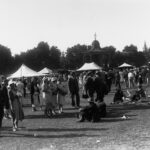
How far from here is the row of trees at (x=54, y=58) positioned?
9181 cm

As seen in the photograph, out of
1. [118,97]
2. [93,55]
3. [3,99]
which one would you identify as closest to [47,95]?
[3,99]

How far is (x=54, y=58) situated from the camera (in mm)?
109125

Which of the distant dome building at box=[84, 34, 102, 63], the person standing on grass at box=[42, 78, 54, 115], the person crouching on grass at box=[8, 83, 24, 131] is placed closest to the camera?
the person crouching on grass at box=[8, 83, 24, 131]

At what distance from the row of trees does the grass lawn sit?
74.9m

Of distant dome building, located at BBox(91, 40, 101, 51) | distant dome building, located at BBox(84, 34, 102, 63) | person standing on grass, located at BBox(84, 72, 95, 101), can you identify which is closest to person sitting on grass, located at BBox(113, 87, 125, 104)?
person standing on grass, located at BBox(84, 72, 95, 101)

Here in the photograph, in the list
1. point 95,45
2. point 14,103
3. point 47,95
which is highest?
point 95,45

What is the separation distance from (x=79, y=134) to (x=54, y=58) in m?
97.2

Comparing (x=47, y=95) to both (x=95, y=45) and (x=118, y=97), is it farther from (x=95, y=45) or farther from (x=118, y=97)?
(x=95, y=45)

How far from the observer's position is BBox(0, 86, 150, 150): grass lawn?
34.0 ft

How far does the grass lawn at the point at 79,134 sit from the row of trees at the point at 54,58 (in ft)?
246

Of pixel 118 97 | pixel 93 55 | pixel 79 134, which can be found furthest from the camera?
pixel 93 55

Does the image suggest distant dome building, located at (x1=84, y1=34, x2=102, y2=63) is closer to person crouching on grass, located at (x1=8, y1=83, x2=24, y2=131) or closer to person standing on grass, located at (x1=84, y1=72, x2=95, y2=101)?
person standing on grass, located at (x1=84, y1=72, x2=95, y2=101)

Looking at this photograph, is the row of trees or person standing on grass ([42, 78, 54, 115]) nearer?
person standing on grass ([42, 78, 54, 115])

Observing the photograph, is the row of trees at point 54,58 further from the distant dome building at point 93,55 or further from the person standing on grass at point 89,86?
the person standing on grass at point 89,86
